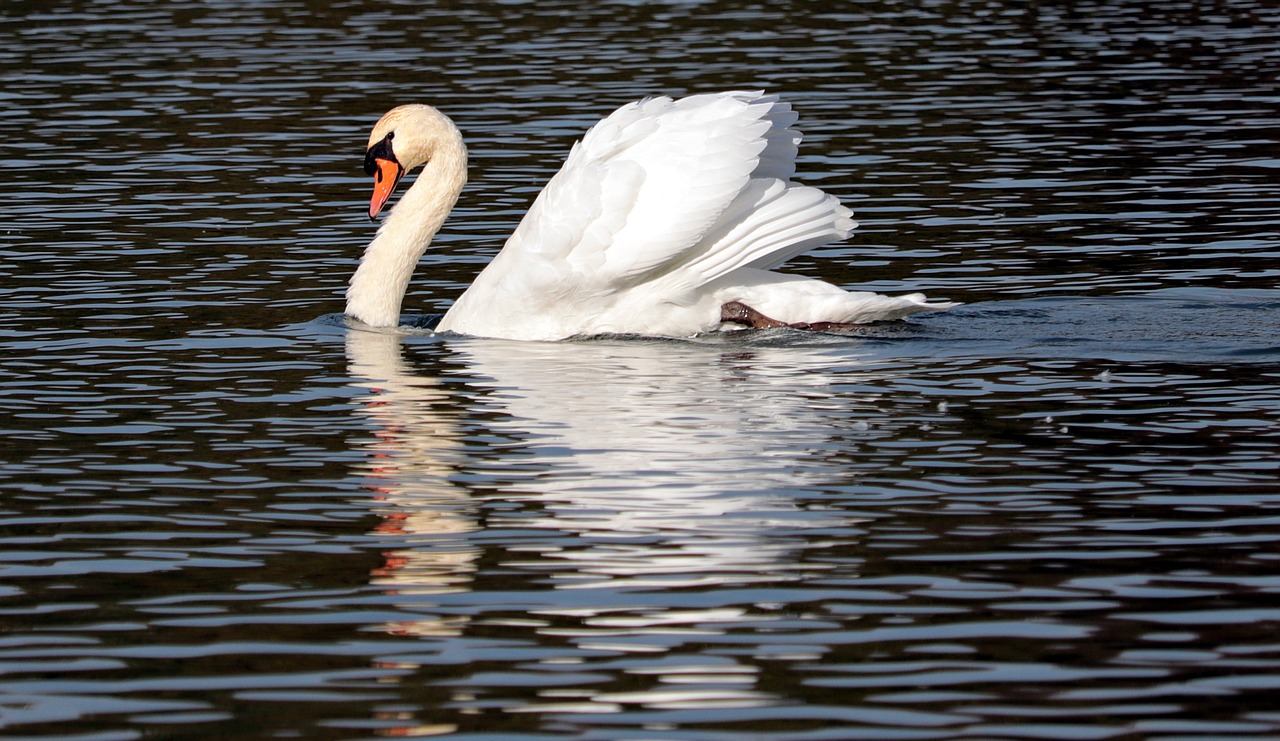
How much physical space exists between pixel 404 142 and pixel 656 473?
6.29 meters

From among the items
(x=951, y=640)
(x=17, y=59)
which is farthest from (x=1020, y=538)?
(x=17, y=59)

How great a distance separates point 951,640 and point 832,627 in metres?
0.41

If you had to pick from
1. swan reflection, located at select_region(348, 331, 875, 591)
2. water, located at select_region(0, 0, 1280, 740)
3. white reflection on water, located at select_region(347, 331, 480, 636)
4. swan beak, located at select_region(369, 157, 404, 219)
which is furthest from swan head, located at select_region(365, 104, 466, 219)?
white reflection on water, located at select_region(347, 331, 480, 636)

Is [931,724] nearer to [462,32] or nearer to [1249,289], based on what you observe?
[1249,289]

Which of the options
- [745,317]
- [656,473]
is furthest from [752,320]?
[656,473]

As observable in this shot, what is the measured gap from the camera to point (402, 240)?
1475 centimetres

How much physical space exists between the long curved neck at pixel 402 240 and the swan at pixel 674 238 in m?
0.87

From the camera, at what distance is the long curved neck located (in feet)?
47.0

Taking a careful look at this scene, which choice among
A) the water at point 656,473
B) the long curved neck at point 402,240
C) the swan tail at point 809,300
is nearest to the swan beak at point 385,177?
the long curved neck at point 402,240

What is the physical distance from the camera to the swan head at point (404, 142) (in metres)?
14.9

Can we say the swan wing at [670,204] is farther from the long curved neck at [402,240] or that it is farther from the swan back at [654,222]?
the long curved neck at [402,240]

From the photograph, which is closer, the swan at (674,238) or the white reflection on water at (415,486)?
the white reflection on water at (415,486)

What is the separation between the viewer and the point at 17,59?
30.7 meters

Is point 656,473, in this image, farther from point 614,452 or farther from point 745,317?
point 745,317
